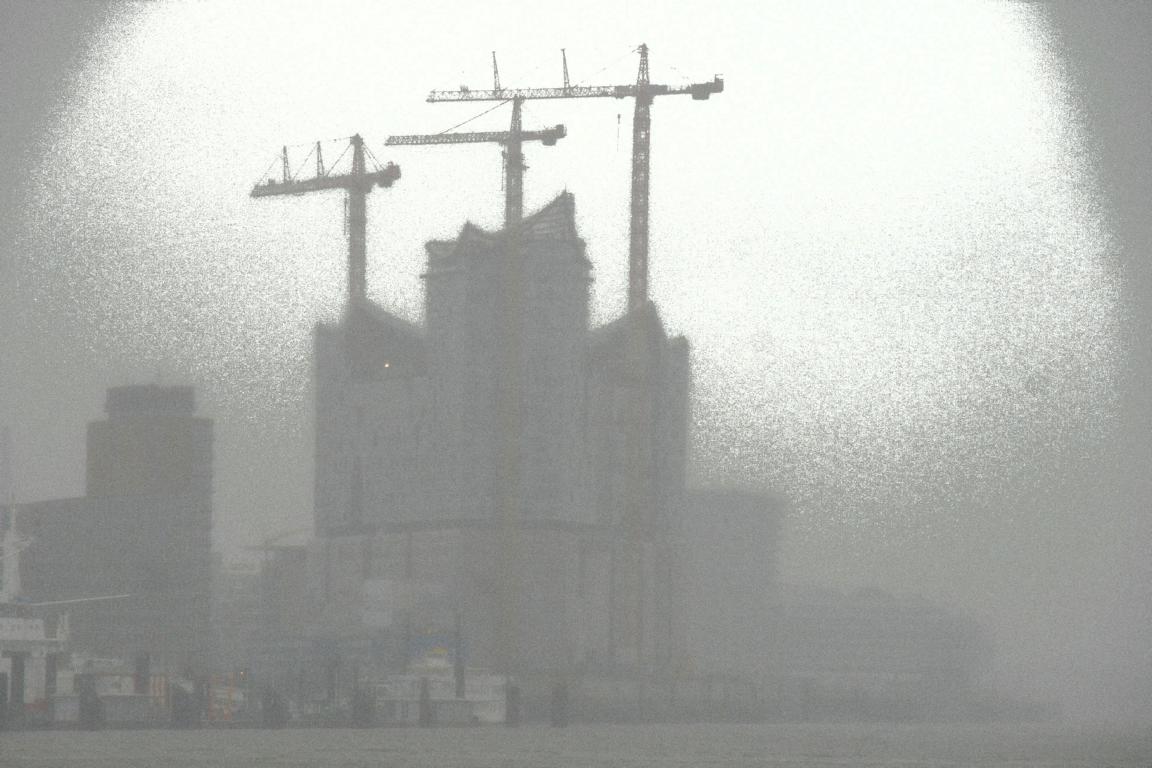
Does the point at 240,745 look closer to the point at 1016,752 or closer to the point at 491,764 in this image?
the point at 491,764

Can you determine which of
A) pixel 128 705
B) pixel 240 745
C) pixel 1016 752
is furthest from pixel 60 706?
pixel 1016 752

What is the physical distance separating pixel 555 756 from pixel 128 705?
163 ft

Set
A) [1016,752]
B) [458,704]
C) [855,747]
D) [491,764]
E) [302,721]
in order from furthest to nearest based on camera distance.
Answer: [458,704], [302,721], [855,747], [1016,752], [491,764]

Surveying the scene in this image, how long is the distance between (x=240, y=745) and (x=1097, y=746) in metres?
50.6

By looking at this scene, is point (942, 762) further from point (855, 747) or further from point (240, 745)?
point (240, 745)

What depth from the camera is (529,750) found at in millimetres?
138000

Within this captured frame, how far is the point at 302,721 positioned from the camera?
183875 millimetres

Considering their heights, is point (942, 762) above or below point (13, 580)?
below

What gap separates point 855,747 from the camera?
6132 inches

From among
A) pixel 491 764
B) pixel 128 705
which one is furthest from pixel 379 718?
pixel 491 764

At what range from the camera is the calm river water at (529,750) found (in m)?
119

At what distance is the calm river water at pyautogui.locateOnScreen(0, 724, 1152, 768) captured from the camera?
391 feet

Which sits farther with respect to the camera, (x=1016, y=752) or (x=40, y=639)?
(x=40, y=639)

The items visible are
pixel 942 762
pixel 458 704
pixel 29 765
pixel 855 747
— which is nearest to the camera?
pixel 29 765
